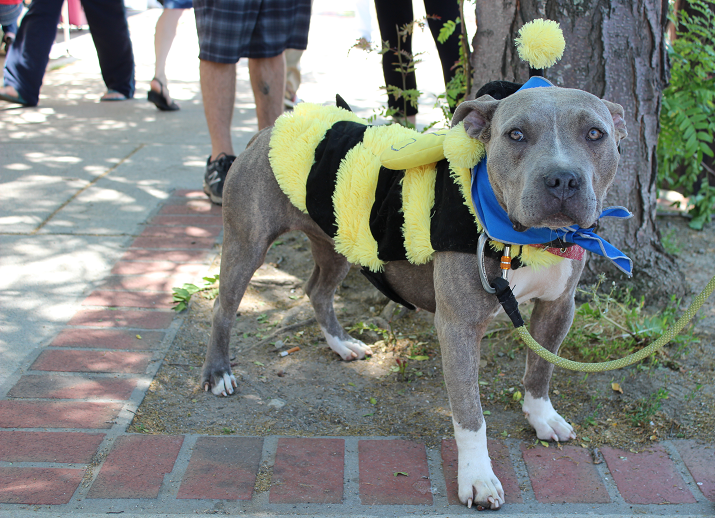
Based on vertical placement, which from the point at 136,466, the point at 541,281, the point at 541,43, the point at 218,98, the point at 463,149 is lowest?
the point at 136,466

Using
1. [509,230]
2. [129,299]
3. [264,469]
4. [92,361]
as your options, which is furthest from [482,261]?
[129,299]

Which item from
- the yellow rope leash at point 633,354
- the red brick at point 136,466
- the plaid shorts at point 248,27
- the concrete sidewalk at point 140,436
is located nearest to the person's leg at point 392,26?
the plaid shorts at point 248,27

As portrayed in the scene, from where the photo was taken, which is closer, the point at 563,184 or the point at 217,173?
the point at 563,184

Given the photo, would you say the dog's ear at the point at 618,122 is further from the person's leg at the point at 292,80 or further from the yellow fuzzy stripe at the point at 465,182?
the person's leg at the point at 292,80

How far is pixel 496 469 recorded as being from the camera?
2.46m

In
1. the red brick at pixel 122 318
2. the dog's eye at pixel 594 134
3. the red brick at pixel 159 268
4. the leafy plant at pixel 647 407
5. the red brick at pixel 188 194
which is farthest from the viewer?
the red brick at pixel 188 194

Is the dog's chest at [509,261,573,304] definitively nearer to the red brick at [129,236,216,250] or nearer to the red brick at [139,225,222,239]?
the red brick at [129,236,216,250]

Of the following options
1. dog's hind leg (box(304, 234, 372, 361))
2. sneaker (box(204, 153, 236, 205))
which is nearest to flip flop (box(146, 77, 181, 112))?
sneaker (box(204, 153, 236, 205))

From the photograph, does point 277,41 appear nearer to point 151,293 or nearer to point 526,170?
point 151,293

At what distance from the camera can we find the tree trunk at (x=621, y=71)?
10.3ft

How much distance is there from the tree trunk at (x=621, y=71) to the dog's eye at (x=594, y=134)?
1290 mm

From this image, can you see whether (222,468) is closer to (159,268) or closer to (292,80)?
(159,268)

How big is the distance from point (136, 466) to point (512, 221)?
62.5 inches

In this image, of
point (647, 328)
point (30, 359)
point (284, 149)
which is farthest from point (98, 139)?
point (647, 328)
